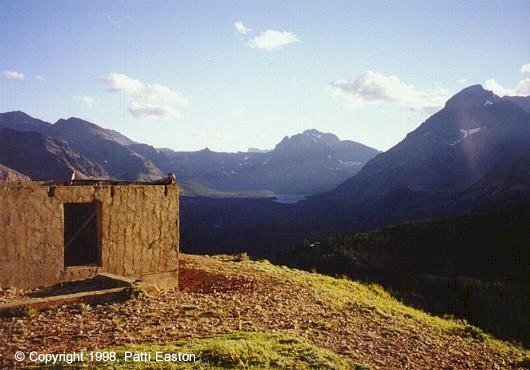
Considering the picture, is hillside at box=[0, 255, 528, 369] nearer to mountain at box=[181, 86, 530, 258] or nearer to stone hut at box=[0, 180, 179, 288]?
stone hut at box=[0, 180, 179, 288]

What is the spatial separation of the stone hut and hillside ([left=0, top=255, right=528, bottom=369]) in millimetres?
914

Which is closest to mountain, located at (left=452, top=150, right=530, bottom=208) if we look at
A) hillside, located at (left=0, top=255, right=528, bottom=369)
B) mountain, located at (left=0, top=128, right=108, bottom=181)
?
hillside, located at (left=0, top=255, right=528, bottom=369)

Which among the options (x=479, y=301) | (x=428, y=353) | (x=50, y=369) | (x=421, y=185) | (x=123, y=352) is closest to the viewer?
(x=50, y=369)

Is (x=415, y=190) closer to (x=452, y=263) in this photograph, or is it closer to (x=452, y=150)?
(x=452, y=150)

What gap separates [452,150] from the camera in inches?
6058

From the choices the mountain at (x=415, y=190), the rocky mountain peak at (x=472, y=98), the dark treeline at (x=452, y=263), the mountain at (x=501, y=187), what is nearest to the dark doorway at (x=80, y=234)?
the dark treeline at (x=452, y=263)

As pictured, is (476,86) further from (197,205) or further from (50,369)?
(50,369)

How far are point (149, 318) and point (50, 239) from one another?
3.61 meters

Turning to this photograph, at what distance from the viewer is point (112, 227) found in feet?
38.6

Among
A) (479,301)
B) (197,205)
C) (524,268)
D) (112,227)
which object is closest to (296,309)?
(112,227)

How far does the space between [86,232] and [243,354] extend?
8.24 metres

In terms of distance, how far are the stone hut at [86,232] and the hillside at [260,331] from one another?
36.0 inches

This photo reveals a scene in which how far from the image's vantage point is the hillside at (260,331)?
24.1 ft

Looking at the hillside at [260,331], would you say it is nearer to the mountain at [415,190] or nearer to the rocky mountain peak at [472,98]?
the mountain at [415,190]
